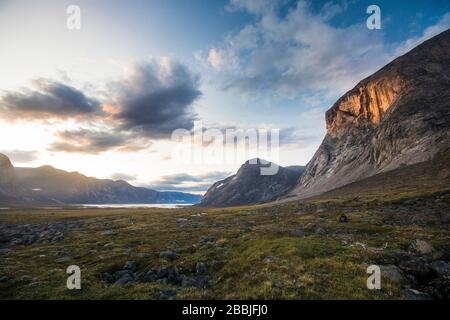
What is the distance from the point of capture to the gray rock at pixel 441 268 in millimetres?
17391

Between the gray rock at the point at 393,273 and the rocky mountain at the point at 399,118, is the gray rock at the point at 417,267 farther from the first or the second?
the rocky mountain at the point at 399,118

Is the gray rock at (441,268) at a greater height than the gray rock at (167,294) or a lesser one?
greater

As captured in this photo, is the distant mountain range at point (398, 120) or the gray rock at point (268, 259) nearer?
the gray rock at point (268, 259)

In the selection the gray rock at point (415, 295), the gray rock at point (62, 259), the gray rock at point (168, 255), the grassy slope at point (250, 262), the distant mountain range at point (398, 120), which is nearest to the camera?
the gray rock at point (415, 295)

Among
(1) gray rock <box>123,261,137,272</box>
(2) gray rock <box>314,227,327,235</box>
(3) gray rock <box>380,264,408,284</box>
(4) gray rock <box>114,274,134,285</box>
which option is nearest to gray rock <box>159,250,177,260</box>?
(1) gray rock <box>123,261,137,272</box>

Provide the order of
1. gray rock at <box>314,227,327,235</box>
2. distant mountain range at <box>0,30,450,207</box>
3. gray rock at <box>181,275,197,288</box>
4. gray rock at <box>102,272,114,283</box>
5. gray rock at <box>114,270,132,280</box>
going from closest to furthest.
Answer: gray rock at <box>181,275,197,288</box> < gray rock at <box>102,272,114,283</box> < gray rock at <box>114,270,132,280</box> < gray rock at <box>314,227,327,235</box> < distant mountain range at <box>0,30,450,207</box>

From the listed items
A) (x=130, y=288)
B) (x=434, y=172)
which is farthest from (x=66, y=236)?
(x=434, y=172)

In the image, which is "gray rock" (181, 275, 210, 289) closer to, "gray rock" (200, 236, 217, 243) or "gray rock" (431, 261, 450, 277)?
"gray rock" (200, 236, 217, 243)

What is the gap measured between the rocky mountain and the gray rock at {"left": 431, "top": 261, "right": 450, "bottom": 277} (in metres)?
115

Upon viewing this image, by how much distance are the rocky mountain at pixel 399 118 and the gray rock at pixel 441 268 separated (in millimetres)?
115402

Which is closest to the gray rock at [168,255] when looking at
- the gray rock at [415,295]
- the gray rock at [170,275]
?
the gray rock at [170,275]

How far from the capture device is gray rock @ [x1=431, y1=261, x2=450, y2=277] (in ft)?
57.1
